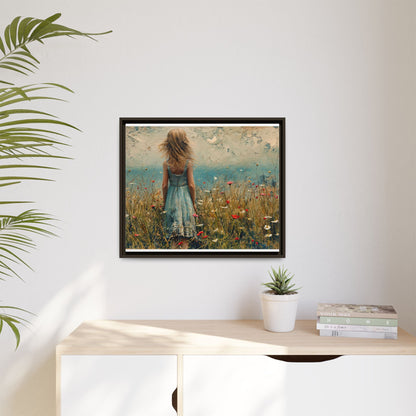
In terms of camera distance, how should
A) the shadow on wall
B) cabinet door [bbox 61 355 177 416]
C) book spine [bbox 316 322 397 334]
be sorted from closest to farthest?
cabinet door [bbox 61 355 177 416], book spine [bbox 316 322 397 334], the shadow on wall

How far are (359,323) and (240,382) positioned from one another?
20.7 inches

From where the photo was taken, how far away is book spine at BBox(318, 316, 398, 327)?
154cm

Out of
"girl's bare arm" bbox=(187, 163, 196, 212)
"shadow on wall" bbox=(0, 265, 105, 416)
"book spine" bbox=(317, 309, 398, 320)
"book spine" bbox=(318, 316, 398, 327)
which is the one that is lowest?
"shadow on wall" bbox=(0, 265, 105, 416)

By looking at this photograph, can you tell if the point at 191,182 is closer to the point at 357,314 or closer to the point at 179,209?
the point at 179,209

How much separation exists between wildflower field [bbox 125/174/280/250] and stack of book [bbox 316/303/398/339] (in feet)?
1.37

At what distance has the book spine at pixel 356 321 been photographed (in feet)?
5.06

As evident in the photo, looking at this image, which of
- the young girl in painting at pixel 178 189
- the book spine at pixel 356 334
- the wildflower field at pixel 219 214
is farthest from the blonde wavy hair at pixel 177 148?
the book spine at pixel 356 334

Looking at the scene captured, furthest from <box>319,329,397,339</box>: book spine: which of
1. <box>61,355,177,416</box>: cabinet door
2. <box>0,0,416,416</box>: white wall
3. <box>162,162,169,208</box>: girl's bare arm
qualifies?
<box>162,162,169,208</box>: girl's bare arm

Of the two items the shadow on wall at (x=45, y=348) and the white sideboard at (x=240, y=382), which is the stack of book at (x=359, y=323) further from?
the shadow on wall at (x=45, y=348)

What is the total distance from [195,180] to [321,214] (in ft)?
2.00

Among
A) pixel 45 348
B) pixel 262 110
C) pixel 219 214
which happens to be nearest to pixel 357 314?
pixel 219 214

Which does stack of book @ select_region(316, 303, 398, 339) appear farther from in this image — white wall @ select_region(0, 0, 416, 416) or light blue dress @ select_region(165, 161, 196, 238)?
light blue dress @ select_region(165, 161, 196, 238)

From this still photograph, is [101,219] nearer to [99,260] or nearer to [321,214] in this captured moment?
[99,260]

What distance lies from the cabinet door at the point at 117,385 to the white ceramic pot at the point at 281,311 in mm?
435
